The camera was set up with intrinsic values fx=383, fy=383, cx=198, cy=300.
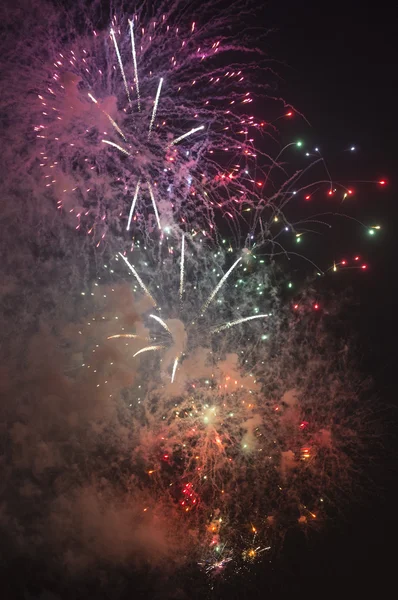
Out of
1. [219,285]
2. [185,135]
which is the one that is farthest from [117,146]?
[219,285]

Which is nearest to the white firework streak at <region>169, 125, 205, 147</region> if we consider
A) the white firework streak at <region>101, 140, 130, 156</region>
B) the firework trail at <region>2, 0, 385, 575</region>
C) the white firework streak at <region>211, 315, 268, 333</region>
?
the firework trail at <region>2, 0, 385, 575</region>

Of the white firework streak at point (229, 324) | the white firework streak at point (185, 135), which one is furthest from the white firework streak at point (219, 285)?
the white firework streak at point (185, 135)

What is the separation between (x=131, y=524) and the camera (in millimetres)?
4828

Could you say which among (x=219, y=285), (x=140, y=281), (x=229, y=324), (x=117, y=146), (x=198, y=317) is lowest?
→ (x=229, y=324)

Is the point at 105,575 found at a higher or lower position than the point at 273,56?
lower

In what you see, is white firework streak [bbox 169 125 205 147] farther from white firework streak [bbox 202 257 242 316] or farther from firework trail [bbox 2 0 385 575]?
white firework streak [bbox 202 257 242 316]

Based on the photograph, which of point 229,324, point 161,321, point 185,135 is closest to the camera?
point 185,135

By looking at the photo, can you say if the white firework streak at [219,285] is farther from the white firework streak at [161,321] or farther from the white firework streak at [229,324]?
the white firework streak at [161,321]

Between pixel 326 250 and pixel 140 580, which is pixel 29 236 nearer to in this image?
pixel 326 250

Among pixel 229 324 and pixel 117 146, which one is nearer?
pixel 117 146

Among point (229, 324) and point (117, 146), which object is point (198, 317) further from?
point (117, 146)

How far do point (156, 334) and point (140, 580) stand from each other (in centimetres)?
305

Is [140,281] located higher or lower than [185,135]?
lower

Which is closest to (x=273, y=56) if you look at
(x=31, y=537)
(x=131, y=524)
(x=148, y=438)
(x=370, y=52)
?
(x=370, y=52)
